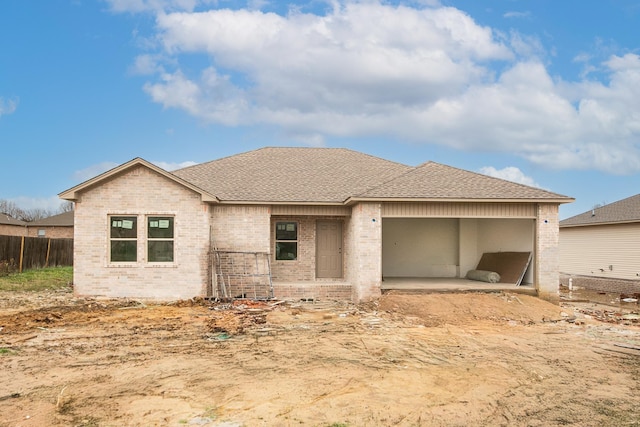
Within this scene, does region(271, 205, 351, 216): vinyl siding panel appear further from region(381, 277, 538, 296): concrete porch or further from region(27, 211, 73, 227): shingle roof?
region(27, 211, 73, 227): shingle roof

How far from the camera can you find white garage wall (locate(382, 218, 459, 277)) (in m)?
19.8

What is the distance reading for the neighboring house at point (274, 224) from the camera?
49.4 ft

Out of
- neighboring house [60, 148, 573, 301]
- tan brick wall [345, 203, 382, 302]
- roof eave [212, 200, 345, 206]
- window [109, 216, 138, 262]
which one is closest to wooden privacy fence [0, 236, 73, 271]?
neighboring house [60, 148, 573, 301]

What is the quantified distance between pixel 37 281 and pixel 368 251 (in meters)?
14.5

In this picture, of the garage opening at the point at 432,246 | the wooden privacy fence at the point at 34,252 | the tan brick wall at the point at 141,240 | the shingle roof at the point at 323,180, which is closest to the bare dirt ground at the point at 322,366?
the tan brick wall at the point at 141,240

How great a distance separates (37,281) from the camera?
814 inches

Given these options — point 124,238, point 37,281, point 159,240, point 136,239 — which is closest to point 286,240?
point 159,240

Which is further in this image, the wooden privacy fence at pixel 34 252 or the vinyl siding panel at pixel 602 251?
the wooden privacy fence at pixel 34 252

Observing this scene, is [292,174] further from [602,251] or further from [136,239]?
[602,251]

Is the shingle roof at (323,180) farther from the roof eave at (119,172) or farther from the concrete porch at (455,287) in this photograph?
the concrete porch at (455,287)

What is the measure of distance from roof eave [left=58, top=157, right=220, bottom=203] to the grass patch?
16.2 ft

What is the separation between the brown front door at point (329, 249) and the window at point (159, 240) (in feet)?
17.0

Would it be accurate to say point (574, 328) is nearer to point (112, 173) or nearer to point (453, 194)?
point (453, 194)

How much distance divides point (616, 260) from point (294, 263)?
14.7 metres
